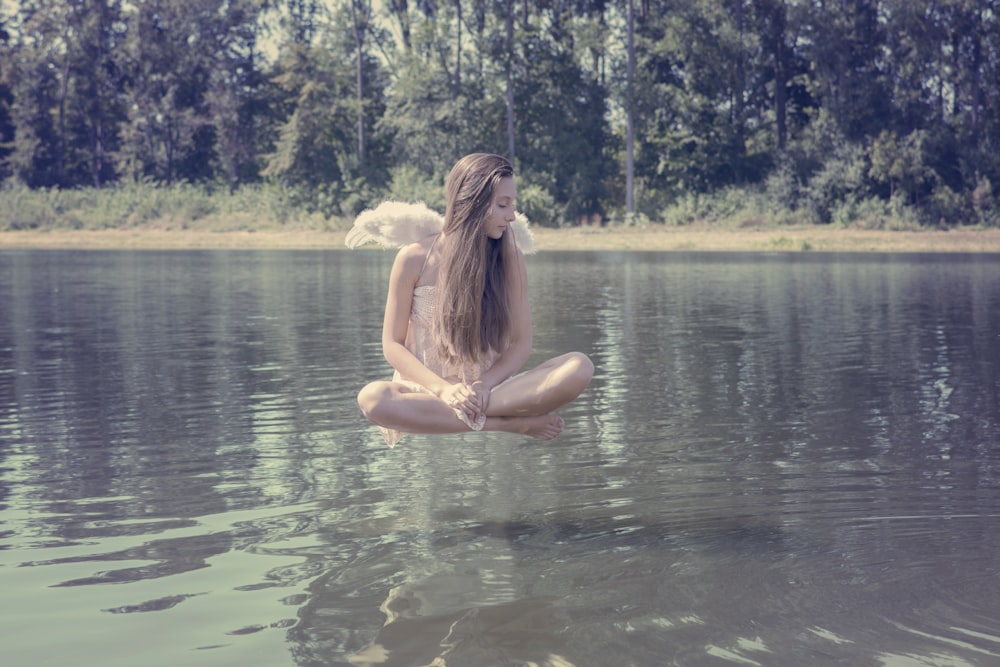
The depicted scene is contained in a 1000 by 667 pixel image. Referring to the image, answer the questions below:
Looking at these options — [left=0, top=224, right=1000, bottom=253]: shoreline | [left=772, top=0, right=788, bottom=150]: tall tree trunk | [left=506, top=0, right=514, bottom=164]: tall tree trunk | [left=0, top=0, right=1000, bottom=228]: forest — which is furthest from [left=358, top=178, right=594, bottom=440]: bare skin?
[left=772, top=0, right=788, bottom=150]: tall tree trunk

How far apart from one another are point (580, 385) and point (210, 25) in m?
67.3

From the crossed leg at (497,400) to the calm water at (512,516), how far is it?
19.7 inches

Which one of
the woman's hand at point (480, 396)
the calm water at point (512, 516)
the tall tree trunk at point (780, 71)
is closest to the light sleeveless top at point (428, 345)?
the woman's hand at point (480, 396)

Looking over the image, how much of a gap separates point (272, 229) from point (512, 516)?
54.7 metres

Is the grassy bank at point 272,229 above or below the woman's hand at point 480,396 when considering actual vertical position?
above

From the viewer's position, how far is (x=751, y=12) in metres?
57.9

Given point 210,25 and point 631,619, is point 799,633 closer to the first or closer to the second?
point 631,619

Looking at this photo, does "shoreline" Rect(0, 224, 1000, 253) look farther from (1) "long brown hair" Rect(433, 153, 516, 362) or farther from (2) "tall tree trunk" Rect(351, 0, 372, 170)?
(1) "long brown hair" Rect(433, 153, 516, 362)

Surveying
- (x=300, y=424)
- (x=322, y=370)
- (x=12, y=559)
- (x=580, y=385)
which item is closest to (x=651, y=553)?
(x=580, y=385)

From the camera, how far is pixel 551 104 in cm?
6100

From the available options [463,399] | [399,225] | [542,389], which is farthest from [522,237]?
[463,399]

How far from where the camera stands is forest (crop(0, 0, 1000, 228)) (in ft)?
177

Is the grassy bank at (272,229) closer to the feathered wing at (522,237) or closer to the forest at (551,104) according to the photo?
the forest at (551,104)

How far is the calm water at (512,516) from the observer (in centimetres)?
449
